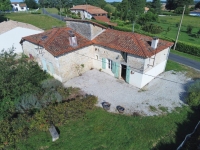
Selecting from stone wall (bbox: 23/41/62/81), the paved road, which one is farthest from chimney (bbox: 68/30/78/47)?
the paved road

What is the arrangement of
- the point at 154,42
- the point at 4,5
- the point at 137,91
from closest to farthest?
the point at 154,42 → the point at 137,91 → the point at 4,5

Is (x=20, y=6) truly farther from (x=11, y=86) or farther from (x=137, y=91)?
(x=137, y=91)

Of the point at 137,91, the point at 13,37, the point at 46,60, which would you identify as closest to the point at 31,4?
the point at 13,37

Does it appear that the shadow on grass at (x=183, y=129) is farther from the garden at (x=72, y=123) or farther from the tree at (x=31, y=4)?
the tree at (x=31, y=4)

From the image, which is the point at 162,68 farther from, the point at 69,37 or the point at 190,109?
the point at 69,37

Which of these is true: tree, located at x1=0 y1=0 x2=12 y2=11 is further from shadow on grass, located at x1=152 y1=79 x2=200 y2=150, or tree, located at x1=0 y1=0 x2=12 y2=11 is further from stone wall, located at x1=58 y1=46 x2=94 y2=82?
shadow on grass, located at x1=152 y1=79 x2=200 y2=150

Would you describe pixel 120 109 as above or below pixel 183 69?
above

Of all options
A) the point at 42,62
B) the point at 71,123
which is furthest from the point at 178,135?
the point at 42,62

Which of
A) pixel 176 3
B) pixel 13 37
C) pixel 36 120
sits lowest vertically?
pixel 36 120

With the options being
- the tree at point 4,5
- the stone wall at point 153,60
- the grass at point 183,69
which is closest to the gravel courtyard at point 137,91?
the grass at point 183,69
